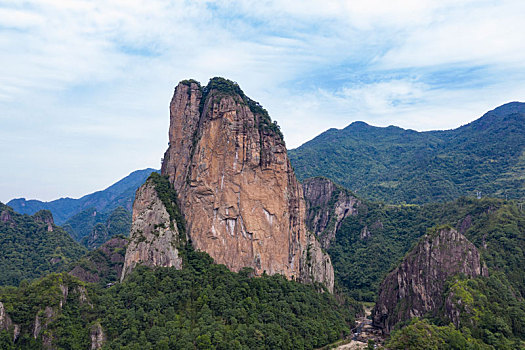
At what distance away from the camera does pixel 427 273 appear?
74188 millimetres

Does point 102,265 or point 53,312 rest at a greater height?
point 102,265

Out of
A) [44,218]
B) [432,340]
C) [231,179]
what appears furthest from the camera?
[44,218]

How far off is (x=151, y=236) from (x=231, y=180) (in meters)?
18.6

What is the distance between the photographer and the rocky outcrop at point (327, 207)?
148125 mm

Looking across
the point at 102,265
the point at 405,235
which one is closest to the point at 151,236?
the point at 102,265

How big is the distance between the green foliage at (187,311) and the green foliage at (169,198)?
19.3 ft

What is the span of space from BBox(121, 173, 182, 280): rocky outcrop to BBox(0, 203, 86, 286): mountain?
158 ft

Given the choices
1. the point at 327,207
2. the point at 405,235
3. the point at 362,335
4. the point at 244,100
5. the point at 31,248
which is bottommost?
the point at 362,335

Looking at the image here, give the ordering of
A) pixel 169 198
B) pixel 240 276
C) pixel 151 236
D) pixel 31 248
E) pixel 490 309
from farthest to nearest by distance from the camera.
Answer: pixel 31 248, pixel 169 198, pixel 240 276, pixel 151 236, pixel 490 309

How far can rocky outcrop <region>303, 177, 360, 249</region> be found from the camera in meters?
148

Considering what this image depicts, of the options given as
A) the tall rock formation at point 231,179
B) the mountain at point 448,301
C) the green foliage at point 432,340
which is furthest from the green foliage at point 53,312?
the mountain at point 448,301

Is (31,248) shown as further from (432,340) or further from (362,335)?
(432,340)

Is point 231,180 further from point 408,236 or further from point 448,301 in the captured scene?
point 408,236

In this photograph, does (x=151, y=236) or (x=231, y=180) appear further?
Result: (x=231, y=180)
